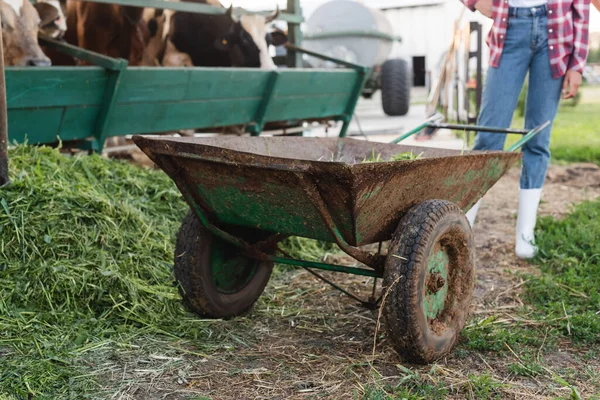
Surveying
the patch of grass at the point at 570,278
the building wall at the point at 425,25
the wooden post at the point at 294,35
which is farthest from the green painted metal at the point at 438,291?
the building wall at the point at 425,25

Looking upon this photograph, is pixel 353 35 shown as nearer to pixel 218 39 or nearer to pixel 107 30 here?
pixel 218 39

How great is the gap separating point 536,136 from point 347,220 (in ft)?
6.54

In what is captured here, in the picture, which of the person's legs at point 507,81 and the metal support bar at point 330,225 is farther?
the person's legs at point 507,81

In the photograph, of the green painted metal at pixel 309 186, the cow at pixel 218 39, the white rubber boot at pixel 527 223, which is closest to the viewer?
the green painted metal at pixel 309 186

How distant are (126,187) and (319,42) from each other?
36.2 ft

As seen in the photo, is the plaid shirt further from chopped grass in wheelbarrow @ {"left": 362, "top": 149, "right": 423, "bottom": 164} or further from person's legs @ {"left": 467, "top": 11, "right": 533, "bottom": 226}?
chopped grass in wheelbarrow @ {"left": 362, "top": 149, "right": 423, "bottom": 164}

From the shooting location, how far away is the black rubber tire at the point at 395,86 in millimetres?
13766

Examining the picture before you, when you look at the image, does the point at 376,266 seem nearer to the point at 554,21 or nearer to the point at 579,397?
the point at 579,397

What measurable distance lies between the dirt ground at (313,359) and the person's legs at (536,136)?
1.05 feet

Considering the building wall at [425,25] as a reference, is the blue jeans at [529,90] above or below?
above

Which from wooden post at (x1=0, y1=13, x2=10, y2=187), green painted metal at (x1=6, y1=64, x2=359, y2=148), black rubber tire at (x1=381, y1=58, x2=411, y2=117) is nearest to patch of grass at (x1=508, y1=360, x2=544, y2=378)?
wooden post at (x1=0, y1=13, x2=10, y2=187)

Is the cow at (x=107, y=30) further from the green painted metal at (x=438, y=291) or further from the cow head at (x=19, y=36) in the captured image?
the green painted metal at (x=438, y=291)

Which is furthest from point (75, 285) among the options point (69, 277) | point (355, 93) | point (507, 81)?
point (355, 93)

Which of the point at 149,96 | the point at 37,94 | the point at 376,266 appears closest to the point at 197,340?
the point at 376,266
